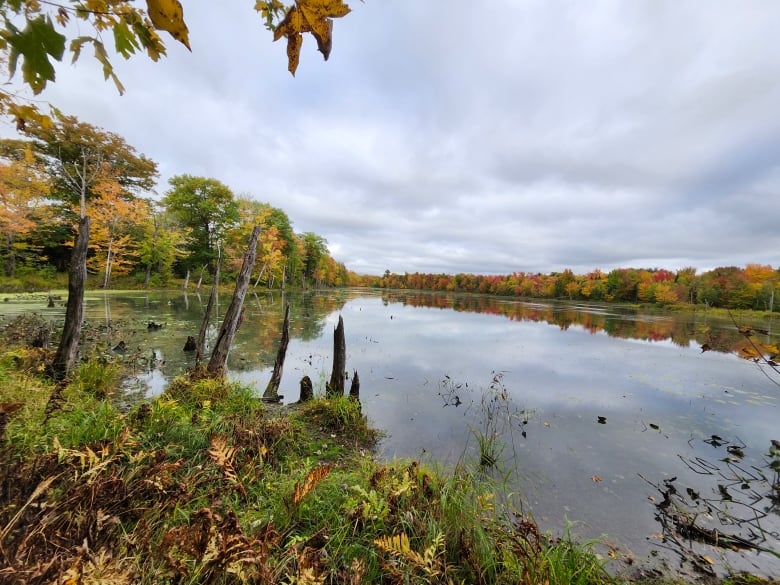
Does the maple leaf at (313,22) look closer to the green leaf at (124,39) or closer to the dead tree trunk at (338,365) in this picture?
the green leaf at (124,39)

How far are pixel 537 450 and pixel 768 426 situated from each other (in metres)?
6.71

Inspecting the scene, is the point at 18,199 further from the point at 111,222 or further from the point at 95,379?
the point at 95,379

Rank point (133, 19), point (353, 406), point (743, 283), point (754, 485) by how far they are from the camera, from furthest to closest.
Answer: point (743, 283) → point (353, 406) → point (754, 485) → point (133, 19)

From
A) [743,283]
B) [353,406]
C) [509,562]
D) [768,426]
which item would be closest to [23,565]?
[509,562]

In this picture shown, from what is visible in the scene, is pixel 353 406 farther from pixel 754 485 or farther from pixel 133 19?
pixel 754 485

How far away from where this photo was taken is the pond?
3.94 m

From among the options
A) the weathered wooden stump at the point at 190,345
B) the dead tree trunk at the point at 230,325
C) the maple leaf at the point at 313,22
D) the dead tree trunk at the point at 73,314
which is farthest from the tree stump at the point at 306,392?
the maple leaf at the point at 313,22

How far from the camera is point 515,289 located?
95.9 metres

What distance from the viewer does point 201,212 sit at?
122ft

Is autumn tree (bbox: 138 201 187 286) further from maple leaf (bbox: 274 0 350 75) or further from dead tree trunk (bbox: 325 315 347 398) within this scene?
maple leaf (bbox: 274 0 350 75)

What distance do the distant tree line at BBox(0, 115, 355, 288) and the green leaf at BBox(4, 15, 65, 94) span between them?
18342mm

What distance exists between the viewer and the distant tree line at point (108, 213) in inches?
880

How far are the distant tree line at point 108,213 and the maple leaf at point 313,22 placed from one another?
1886 cm

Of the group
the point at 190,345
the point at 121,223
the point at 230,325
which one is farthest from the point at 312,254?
the point at 230,325
